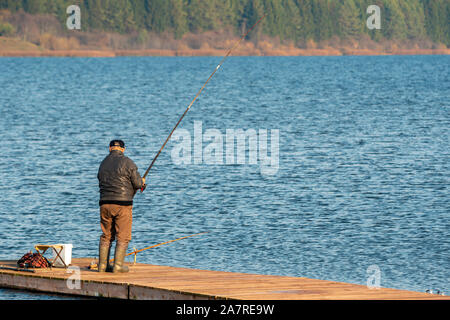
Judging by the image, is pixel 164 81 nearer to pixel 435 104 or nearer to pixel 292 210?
pixel 435 104

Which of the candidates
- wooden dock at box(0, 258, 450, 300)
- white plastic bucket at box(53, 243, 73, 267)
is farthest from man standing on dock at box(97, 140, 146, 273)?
white plastic bucket at box(53, 243, 73, 267)

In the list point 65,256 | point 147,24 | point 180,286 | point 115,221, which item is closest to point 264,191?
point 65,256

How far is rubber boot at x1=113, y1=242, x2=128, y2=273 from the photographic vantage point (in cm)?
1501

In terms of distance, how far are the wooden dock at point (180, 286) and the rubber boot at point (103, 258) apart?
0.15 metres

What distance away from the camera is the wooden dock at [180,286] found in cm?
1390

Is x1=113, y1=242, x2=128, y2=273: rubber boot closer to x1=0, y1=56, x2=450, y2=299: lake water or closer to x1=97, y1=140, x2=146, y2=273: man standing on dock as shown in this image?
x1=97, y1=140, x2=146, y2=273: man standing on dock

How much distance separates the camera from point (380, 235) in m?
23.4

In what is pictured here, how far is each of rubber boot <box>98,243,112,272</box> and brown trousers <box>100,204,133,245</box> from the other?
0.09 meters

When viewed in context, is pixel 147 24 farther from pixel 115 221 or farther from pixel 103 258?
pixel 115 221

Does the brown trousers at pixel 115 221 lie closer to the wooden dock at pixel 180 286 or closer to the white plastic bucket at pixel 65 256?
the wooden dock at pixel 180 286

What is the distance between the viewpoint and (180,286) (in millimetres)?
14398

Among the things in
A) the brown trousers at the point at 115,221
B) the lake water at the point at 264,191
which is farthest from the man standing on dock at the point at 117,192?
the lake water at the point at 264,191
